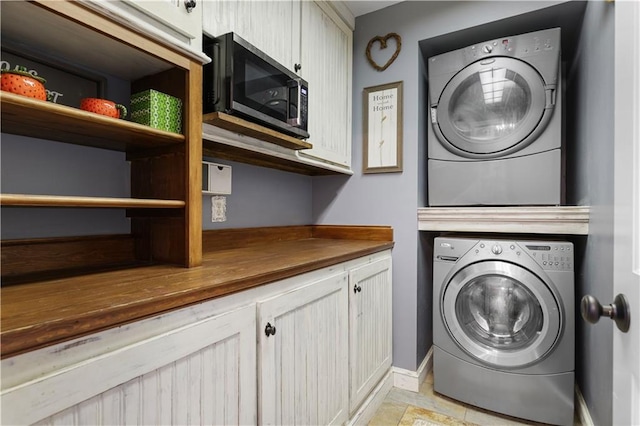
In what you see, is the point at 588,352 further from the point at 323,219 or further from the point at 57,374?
the point at 57,374

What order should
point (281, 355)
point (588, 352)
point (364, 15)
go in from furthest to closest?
1. point (364, 15)
2. point (588, 352)
3. point (281, 355)

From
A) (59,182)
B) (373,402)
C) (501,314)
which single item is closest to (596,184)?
(501,314)

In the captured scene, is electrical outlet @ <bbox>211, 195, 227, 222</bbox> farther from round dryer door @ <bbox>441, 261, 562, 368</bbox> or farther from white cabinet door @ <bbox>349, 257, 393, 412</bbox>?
round dryer door @ <bbox>441, 261, 562, 368</bbox>

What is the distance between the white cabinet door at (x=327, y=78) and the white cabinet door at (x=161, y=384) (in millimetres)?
1179

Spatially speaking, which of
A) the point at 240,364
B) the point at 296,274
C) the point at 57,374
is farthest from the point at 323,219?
the point at 57,374

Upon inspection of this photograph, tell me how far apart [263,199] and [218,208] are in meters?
0.39

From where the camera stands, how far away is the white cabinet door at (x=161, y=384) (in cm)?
54

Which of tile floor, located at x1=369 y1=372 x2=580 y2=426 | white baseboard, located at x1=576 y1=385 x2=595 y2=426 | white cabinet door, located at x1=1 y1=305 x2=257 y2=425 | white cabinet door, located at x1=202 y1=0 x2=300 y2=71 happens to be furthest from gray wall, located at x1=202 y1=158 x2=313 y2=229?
white baseboard, located at x1=576 y1=385 x2=595 y2=426

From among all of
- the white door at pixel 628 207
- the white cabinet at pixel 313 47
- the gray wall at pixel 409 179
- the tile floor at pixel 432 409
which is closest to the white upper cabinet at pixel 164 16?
the white cabinet at pixel 313 47

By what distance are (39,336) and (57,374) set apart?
0.08 meters

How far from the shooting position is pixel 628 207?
0.63m

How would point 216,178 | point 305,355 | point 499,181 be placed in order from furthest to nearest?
1. point 499,181
2. point 216,178
3. point 305,355

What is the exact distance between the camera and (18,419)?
50 centimetres

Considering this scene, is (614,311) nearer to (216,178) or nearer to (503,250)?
(503,250)
